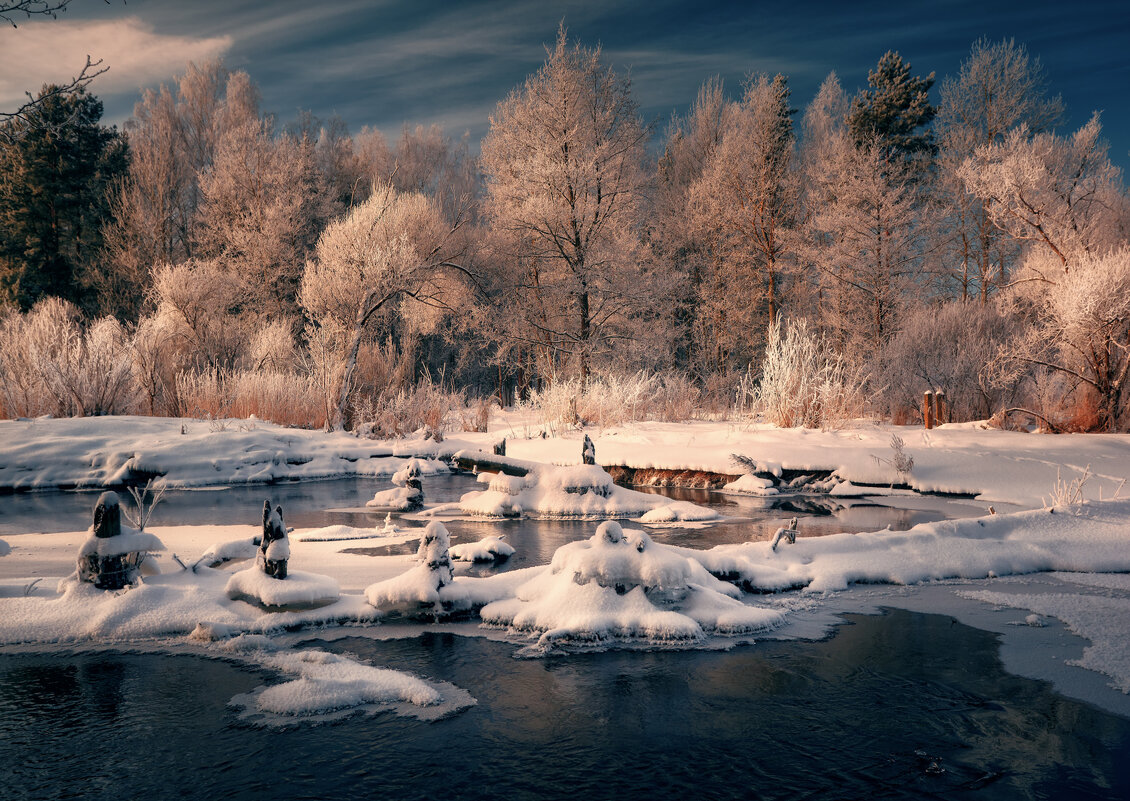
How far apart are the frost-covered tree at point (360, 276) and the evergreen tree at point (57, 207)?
9.83 m

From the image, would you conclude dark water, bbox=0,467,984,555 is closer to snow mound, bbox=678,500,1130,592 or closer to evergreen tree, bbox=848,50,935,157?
snow mound, bbox=678,500,1130,592

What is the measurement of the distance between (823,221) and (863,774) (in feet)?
67.5

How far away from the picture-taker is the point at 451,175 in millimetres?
36219

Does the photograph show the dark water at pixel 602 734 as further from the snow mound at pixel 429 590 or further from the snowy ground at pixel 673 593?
the snow mound at pixel 429 590

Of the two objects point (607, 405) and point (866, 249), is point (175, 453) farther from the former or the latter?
point (866, 249)

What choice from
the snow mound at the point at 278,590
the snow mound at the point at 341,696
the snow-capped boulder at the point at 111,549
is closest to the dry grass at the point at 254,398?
the snow-capped boulder at the point at 111,549

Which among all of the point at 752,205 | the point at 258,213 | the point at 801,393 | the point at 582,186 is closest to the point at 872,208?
the point at 752,205

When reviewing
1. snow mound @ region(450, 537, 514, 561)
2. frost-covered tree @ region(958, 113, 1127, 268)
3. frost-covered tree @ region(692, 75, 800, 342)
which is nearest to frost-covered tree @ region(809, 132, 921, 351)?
frost-covered tree @ region(692, 75, 800, 342)

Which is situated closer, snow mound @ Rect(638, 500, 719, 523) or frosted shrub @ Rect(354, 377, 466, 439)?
snow mound @ Rect(638, 500, 719, 523)

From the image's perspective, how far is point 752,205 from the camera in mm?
23406

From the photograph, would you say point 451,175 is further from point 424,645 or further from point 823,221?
point 424,645

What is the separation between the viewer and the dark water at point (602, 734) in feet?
9.99

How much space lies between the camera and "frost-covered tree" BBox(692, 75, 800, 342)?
2289 centimetres

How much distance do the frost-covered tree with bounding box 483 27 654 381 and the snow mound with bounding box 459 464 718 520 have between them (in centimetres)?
939
